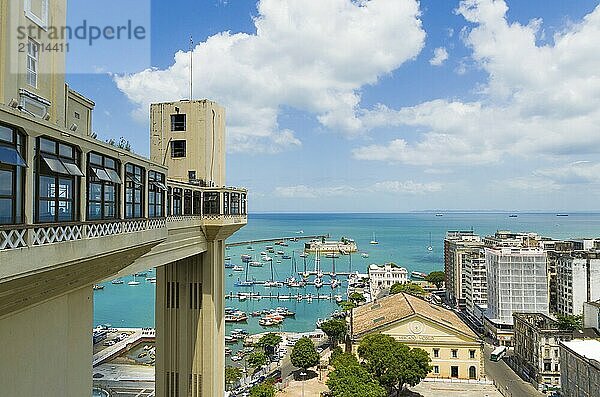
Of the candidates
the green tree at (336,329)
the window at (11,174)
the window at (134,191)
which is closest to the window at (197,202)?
the window at (134,191)

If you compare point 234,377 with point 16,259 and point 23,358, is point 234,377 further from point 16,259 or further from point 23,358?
point 16,259

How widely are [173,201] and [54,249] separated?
6.03 meters

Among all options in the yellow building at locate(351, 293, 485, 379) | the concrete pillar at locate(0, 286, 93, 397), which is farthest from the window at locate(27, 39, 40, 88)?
the yellow building at locate(351, 293, 485, 379)

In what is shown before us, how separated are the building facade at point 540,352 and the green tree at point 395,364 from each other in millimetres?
7403

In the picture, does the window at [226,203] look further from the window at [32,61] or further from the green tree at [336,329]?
the green tree at [336,329]

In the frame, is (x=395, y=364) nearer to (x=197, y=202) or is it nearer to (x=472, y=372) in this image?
(x=472, y=372)

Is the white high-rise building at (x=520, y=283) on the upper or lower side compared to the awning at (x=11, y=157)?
lower

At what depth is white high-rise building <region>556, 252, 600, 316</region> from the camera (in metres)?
36.1

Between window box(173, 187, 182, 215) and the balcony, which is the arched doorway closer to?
window box(173, 187, 182, 215)

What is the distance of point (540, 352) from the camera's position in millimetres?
26172

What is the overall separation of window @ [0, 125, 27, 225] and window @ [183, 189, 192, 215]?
7.47m

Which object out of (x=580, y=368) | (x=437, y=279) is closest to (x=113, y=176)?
(x=580, y=368)

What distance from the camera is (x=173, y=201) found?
409 inches

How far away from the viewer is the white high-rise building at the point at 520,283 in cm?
3475
